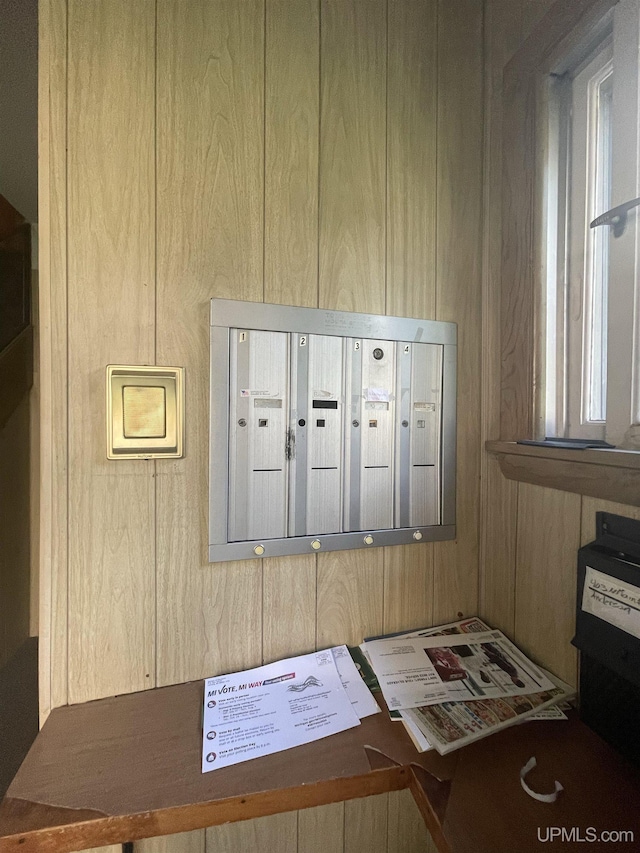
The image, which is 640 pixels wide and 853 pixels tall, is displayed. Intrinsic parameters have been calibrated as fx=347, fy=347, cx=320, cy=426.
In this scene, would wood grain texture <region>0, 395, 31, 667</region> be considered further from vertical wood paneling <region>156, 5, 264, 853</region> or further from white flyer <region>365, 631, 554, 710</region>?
white flyer <region>365, 631, 554, 710</region>

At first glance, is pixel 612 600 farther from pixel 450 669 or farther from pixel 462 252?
pixel 462 252

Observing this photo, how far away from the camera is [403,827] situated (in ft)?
2.70

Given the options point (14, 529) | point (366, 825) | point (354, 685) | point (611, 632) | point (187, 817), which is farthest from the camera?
point (14, 529)

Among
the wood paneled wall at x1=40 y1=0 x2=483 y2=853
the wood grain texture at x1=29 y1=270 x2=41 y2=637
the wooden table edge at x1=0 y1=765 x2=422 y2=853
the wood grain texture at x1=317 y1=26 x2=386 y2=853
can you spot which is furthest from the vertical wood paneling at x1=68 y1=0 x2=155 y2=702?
the wood grain texture at x1=29 y1=270 x2=41 y2=637

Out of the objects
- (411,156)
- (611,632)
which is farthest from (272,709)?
(411,156)

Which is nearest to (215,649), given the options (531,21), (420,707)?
(420,707)

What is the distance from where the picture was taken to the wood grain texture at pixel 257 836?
0.72m

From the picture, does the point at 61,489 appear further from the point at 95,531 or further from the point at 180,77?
the point at 180,77

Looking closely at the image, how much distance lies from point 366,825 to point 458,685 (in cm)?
47

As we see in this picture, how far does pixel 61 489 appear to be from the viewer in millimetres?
667

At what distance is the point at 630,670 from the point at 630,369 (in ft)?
1.68

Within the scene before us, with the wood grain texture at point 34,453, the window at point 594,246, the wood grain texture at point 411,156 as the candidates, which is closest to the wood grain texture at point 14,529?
the wood grain texture at point 34,453

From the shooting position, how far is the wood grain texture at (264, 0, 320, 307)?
758 mm

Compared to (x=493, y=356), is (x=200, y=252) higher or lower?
higher
